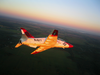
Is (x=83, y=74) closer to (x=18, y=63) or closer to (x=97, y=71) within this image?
(x=97, y=71)

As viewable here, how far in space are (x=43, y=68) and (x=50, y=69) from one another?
4.51 metres

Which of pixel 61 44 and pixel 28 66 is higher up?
pixel 61 44

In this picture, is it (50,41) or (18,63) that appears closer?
(50,41)

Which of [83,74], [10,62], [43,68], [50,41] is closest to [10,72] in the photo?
[10,62]

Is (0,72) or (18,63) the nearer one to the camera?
(0,72)

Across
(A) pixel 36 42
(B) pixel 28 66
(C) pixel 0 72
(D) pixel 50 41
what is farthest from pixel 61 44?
(C) pixel 0 72

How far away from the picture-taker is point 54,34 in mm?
13984

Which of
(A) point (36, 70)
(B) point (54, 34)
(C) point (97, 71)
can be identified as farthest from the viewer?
(C) point (97, 71)

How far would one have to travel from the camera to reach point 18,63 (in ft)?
105

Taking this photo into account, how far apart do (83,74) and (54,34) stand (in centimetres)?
3745

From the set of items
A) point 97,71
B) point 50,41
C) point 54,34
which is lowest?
point 97,71

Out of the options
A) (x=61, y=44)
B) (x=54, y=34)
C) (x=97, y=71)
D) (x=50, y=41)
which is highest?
(x=54, y=34)

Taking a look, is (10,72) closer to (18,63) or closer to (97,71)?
(18,63)

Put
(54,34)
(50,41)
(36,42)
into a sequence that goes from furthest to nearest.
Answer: (36,42) < (50,41) < (54,34)
